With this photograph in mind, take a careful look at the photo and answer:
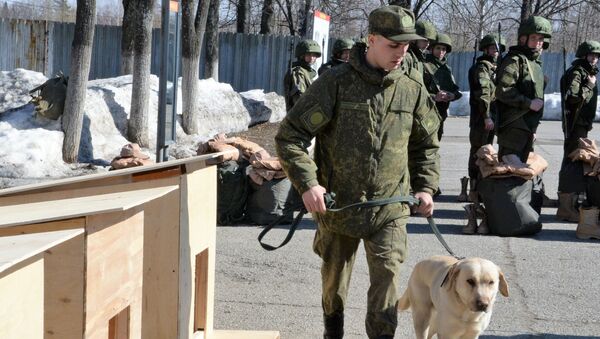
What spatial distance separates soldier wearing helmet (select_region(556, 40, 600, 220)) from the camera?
10.5m

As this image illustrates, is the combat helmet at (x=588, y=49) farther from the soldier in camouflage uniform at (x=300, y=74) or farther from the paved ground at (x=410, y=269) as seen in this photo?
the soldier in camouflage uniform at (x=300, y=74)

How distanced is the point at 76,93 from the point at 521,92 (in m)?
6.27

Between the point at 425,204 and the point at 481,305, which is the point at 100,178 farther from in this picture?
the point at 481,305

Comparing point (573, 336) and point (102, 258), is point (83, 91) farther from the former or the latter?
point (102, 258)

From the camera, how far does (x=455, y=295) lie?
4.96m

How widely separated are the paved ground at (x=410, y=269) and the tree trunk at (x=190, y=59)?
7329 mm

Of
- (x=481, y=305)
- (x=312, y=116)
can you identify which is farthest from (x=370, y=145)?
(x=481, y=305)

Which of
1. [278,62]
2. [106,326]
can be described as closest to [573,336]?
[106,326]

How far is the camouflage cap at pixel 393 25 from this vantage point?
4695 mm

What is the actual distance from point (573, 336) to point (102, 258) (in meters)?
3.40

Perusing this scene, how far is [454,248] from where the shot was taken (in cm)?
A: 878

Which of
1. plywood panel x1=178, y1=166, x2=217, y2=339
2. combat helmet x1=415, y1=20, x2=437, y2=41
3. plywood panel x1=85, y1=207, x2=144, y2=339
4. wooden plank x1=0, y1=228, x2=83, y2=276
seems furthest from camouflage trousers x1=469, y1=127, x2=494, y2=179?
wooden plank x1=0, y1=228, x2=83, y2=276

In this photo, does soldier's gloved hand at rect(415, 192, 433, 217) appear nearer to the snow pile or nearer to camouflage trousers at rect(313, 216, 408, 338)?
camouflage trousers at rect(313, 216, 408, 338)

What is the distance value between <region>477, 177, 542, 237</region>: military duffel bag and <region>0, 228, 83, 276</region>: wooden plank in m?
6.39
